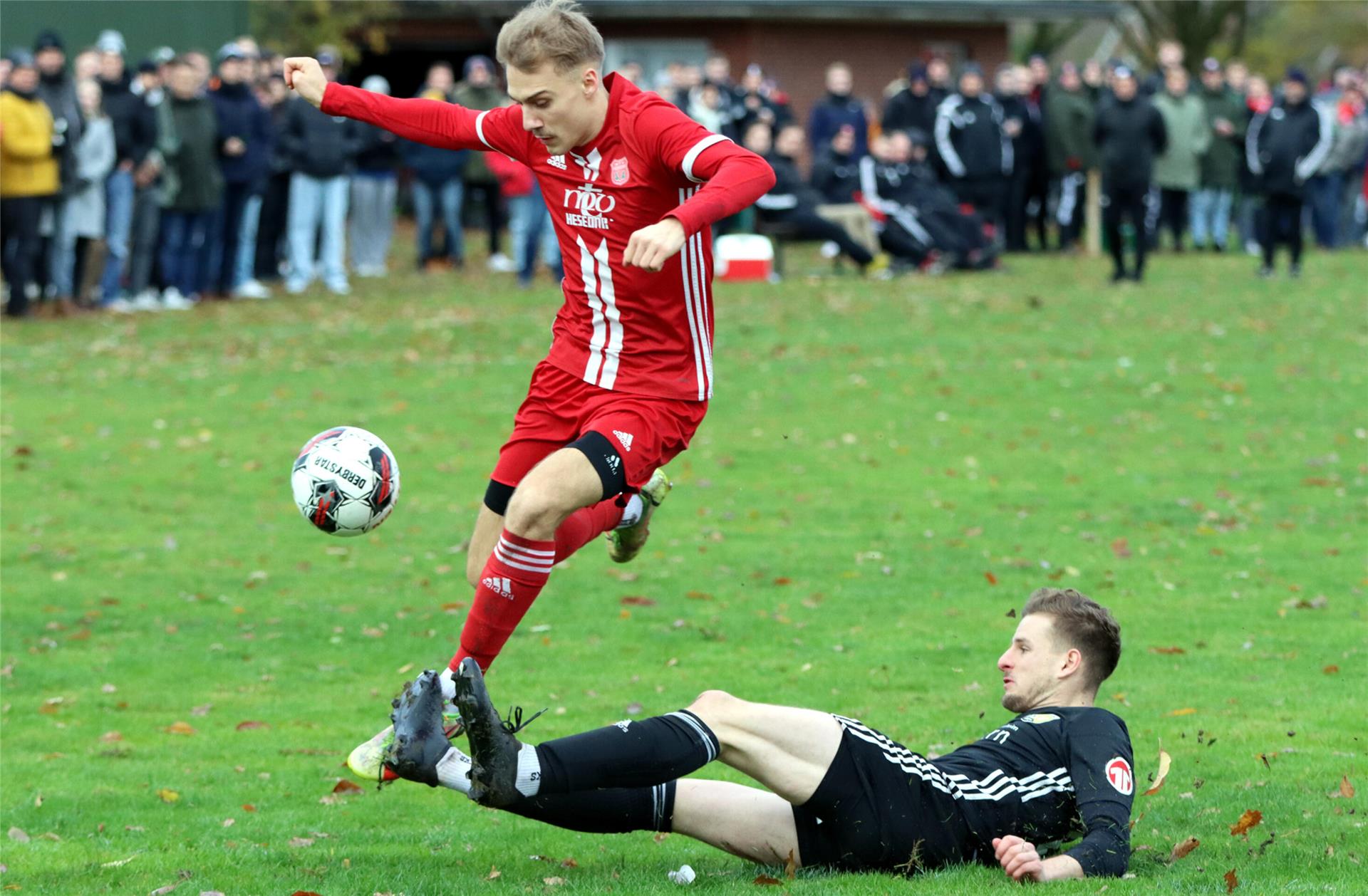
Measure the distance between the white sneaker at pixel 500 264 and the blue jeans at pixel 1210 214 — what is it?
11447 mm

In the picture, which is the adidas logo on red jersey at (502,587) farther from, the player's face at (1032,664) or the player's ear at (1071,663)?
the player's ear at (1071,663)

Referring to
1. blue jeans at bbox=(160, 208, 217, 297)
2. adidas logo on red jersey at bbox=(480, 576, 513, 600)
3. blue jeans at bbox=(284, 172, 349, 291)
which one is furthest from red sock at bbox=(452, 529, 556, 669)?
blue jeans at bbox=(284, 172, 349, 291)

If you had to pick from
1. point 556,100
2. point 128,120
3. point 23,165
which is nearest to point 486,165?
point 128,120

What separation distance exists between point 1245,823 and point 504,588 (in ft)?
8.96

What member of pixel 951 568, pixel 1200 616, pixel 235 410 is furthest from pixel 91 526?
pixel 1200 616

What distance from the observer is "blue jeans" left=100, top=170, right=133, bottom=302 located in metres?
19.9

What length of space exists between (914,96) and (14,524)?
1837 cm

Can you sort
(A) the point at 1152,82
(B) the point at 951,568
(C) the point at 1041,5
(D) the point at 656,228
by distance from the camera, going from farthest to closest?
(C) the point at 1041,5, (A) the point at 1152,82, (B) the point at 951,568, (D) the point at 656,228

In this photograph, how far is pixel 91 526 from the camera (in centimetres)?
1213

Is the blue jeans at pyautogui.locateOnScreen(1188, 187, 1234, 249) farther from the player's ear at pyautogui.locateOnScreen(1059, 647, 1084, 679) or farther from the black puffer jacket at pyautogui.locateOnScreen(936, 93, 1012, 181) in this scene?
the player's ear at pyautogui.locateOnScreen(1059, 647, 1084, 679)

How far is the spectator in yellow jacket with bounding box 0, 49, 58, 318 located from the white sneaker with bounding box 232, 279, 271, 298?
329cm

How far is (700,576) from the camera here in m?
10.6

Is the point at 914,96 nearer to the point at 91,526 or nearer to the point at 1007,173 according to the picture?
the point at 1007,173

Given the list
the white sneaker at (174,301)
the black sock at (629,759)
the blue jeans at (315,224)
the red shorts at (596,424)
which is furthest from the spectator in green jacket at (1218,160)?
the black sock at (629,759)
